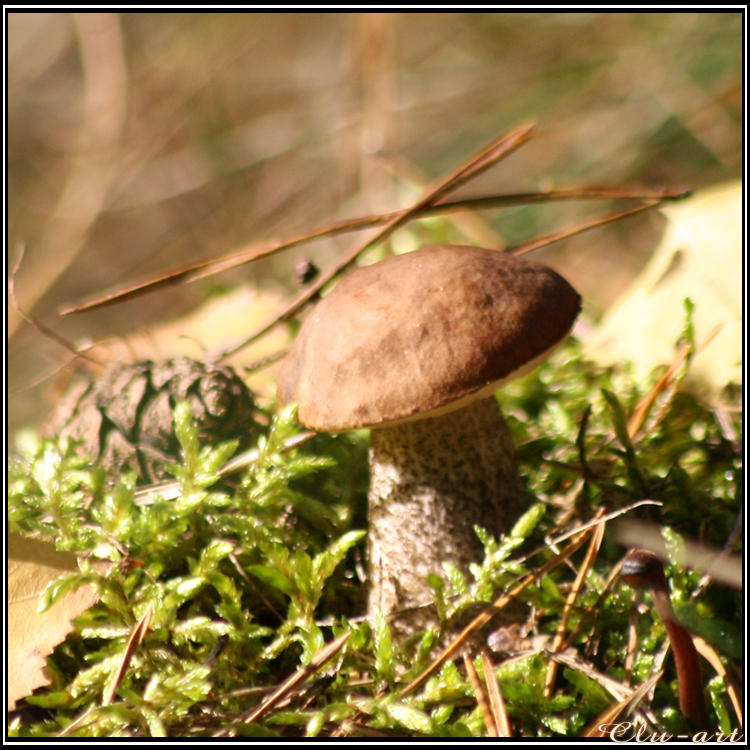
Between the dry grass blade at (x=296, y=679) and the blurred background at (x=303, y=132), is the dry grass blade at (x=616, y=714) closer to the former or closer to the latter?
the dry grass blade at (x=296, y=679)

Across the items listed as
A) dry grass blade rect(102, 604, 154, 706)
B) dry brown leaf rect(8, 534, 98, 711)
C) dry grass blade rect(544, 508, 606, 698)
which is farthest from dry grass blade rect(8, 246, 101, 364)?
dry grass blade rect(544, 508, 606, 698)

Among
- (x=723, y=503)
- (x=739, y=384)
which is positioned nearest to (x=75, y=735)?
(x=723, y=503)

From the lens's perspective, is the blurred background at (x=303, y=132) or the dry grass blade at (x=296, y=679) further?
the blurred background at (x=303, y=132)

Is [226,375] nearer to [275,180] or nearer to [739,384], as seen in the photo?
[739,384]

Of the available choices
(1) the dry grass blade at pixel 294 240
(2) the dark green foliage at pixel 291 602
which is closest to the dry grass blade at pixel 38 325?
(1) the dry grass blade at pixel 294 240

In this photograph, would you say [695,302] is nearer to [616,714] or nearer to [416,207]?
[416,207]

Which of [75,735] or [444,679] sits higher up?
[75,735]

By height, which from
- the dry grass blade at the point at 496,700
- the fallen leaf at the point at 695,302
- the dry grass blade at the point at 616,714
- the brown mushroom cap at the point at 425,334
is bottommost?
the dry grass blade at the point at 616,714
